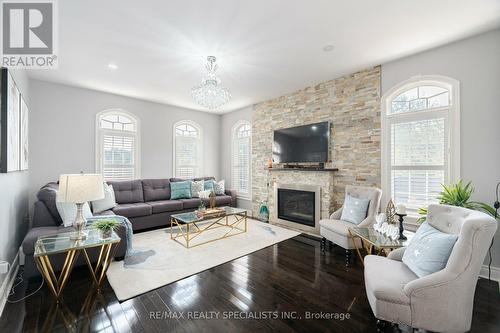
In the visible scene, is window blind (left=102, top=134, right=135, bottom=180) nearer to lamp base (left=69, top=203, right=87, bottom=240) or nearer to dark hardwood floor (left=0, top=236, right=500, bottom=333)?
dark hardwood floor (left=0, top=236, right=500, bottom=333)

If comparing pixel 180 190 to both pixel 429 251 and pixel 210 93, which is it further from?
pixel 429 251

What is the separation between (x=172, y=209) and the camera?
15.8 ft

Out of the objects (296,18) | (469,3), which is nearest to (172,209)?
(296,18)

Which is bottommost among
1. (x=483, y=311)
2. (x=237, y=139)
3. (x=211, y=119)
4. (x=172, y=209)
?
(x=483, y=311)

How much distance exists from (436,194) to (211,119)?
5.68 m

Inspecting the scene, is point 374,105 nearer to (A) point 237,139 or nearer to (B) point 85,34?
(A) point 237,139

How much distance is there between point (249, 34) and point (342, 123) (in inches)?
92.8

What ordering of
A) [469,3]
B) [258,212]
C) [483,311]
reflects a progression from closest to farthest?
[483,311]
[469,3]
[258,212]

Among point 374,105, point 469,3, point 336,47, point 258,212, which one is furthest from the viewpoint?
point 258,212

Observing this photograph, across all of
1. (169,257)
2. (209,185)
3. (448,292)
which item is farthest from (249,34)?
(209,185)

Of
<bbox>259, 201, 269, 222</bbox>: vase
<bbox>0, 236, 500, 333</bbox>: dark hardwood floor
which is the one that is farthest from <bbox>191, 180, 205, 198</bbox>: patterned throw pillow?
<bbox>0, 236, 500, 333</bbox>: dark hardwood floor

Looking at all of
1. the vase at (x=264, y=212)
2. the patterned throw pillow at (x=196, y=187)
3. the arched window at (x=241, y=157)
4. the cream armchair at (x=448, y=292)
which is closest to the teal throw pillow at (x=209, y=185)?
the patterned throw pillow at (x=196, y=187)

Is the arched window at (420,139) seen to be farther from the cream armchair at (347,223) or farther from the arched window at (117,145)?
the arched window at (117,145)

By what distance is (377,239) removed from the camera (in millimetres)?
2539
